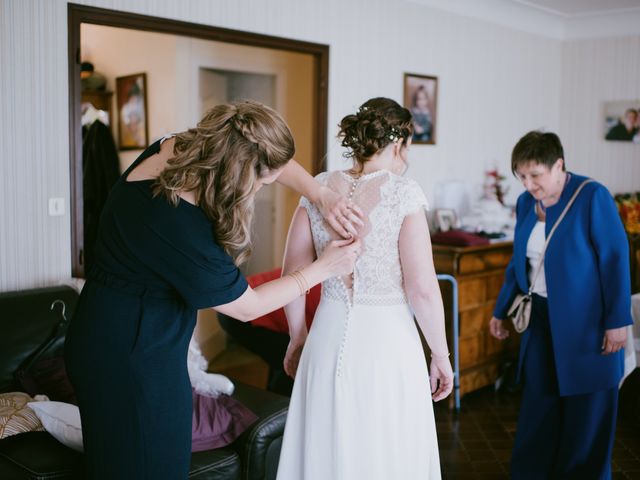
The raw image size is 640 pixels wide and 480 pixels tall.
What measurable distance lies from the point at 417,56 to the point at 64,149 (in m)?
2.83

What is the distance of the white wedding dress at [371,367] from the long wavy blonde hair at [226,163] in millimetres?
527

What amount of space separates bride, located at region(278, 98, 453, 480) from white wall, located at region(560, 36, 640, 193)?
459 cm

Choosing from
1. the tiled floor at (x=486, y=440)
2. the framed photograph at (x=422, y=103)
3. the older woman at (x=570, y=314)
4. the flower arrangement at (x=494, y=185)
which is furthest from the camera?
the flower arrangement at (x=494, y=185)

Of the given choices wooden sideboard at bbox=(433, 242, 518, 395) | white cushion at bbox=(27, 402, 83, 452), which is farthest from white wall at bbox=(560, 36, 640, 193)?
white cushion at bbox=(27, 402, 83, 452)

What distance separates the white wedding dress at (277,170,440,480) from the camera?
7.00ft

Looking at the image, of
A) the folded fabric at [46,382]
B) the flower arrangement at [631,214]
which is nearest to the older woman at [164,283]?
the folded fabric at [46,382]

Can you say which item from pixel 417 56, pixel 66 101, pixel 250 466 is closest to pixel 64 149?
pixel 66 101

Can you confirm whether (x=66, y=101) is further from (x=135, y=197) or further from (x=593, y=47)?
(x=593, y=47)

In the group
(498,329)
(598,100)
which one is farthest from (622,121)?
(498,329)

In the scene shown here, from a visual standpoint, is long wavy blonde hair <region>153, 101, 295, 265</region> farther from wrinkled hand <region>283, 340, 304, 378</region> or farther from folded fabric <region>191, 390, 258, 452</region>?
folded fabric <region>191, 390, 258, 452</region>

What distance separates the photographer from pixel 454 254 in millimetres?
4480

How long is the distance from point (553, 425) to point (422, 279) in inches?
58.0

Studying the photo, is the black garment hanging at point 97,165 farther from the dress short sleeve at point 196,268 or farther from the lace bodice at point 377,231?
the dress short sleeve at point 196,268

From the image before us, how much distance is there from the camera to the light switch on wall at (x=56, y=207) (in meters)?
3.46
